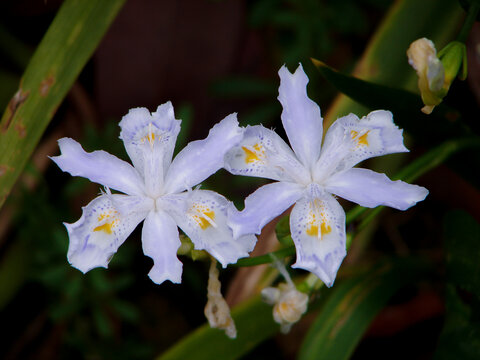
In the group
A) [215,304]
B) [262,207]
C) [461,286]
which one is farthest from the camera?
[461,286]

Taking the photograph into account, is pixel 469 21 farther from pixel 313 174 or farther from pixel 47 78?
pixel 47 78

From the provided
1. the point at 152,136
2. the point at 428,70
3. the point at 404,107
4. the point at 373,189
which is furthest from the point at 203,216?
the point at 404,107

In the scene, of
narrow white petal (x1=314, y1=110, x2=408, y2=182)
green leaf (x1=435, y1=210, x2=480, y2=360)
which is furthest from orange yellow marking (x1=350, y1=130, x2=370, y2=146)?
green leaf (x1=435, y1=210, x2=480, y2=360)

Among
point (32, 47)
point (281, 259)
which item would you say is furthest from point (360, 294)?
point (32, 47)

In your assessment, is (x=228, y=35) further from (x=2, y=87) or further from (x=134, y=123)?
(x=134, y=123)

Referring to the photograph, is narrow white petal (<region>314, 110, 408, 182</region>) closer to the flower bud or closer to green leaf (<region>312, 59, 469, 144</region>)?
the flower bud

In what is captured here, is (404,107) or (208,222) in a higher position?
(404,107)

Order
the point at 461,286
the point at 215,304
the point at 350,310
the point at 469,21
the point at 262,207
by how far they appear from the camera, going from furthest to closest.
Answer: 1. the point at 350,310
2. the point at 461,286
3. the point at 469,21
4. the point at 215,304
5. the point at 262,207
